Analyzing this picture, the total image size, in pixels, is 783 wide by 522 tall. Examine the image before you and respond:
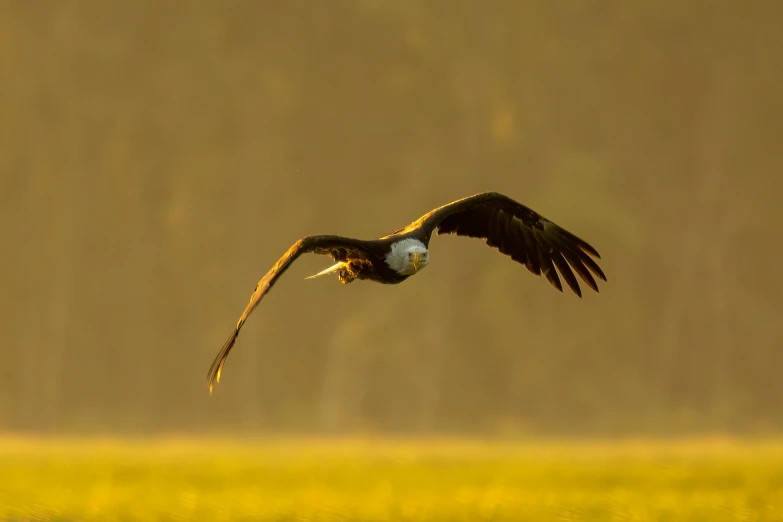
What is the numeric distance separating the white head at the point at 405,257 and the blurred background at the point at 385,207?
23.2 metres

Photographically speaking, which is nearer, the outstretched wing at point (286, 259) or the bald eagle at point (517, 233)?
the outstretched wing at point (286, 259)

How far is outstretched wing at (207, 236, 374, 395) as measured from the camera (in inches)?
232

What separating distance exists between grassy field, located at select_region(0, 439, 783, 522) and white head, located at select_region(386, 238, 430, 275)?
18.3 ft

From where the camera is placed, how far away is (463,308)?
3322 centimetres

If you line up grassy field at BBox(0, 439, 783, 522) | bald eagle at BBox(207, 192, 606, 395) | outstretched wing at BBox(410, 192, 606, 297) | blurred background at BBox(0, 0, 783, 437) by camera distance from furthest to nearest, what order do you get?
blurred background at BBox(0, 0, 783, 437), grassy field at BBox(0, 439, 783, 522), outstretched wing at BBox(410, 192, 606, 297), bald eagle at BBox(207, 192, 606, 395)

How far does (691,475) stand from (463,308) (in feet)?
53.5

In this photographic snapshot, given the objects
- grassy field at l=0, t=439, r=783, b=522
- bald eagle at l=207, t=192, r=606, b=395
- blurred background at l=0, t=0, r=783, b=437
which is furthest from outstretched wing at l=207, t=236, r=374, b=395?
blurred background at l=0, t=0, r=783, b=437

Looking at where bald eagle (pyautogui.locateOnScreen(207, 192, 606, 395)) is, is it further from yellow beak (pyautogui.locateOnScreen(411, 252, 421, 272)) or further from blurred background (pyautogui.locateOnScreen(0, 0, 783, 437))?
blurred background (pyautogui.locateOnScreen(0, 0, 783, 437))

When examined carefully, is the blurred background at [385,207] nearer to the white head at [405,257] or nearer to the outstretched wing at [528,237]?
the outstretched wing at [528,237]

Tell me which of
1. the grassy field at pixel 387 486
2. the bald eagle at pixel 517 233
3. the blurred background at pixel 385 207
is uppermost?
the blurred background at pixel 385 207

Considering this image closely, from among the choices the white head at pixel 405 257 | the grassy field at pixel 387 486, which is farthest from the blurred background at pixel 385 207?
the white head at pixel 405 257

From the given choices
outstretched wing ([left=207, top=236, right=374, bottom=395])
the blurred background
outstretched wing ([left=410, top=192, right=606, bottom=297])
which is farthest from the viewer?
the blurred background

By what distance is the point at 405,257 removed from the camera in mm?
7492

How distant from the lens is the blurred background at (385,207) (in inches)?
1268
